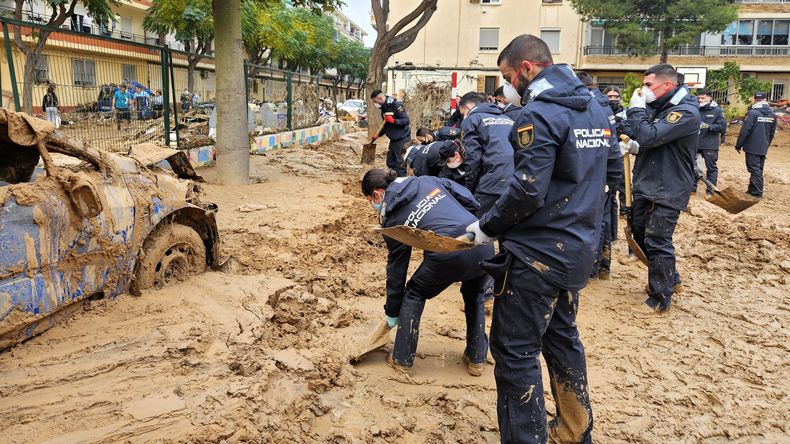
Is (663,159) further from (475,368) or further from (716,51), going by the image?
(716,51)

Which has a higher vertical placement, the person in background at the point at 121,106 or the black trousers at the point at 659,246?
the person in background at the point at 121,106

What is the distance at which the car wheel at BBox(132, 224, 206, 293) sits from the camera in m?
4.33

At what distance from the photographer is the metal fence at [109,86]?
771 centimetres

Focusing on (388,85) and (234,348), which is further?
(388,85)

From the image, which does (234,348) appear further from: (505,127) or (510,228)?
(505,127)

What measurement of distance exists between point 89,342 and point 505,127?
3.64 meters

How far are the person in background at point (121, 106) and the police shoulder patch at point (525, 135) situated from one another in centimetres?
812

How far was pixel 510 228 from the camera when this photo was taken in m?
2.84

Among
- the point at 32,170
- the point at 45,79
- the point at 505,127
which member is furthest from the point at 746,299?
the point at 45,79

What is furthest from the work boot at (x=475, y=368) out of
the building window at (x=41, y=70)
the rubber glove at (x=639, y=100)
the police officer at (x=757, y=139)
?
the police officer at (x=757, y=139)

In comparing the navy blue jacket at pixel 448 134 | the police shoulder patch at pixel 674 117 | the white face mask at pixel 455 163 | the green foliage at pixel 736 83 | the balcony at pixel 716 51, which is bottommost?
the white face mask at pixel 455 163

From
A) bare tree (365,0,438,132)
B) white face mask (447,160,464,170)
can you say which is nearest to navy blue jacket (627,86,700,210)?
white face mask (447,160,464,170)

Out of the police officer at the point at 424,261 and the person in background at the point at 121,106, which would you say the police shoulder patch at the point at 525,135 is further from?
the person in background at the point at 121,106

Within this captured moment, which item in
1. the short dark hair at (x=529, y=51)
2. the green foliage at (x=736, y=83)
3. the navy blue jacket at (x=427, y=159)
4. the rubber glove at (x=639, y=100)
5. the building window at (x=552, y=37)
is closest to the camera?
the short dark hair at (x=529, y=51)
